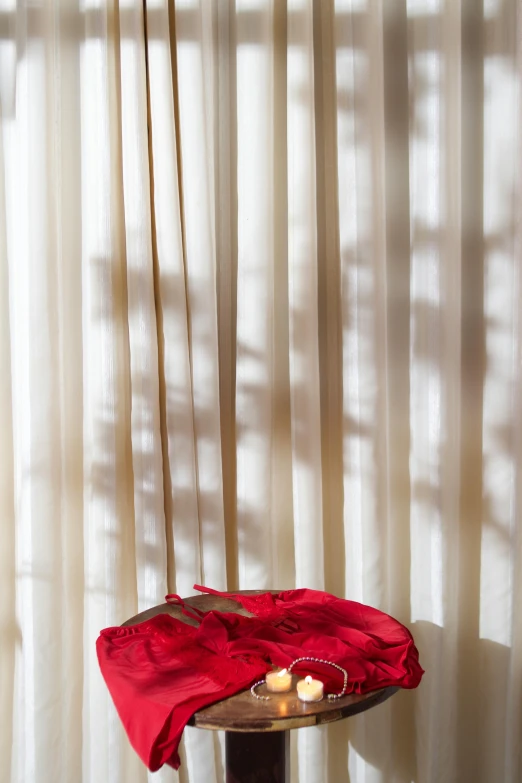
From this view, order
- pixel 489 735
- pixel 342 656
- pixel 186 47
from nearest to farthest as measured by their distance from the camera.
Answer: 1. pixel 342 656
2. pixel 186 47
3. pixel 489 735

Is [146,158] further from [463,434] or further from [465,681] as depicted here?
[465,681]

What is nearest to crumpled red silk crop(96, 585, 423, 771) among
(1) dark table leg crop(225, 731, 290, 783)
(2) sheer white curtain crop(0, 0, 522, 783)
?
(1) dark table leg crop(225, 731, 290, 783)

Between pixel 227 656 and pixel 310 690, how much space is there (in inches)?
9.1

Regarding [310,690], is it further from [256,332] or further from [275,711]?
[256,332]

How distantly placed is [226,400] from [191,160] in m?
0.69

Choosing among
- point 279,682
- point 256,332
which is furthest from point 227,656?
point 256,332

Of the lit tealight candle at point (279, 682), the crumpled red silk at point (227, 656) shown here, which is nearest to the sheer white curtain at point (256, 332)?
the crumpled red silk at point (227, 656)

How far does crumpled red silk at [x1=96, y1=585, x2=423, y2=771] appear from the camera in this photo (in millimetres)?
1437

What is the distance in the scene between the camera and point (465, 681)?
2279 millimetres

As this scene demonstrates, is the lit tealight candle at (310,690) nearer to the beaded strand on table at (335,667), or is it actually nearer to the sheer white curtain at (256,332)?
the beaded strand on table at (335,667)

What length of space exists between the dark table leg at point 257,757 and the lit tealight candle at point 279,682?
16 cm

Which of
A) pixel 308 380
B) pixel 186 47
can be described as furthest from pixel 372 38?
pixel 308 380

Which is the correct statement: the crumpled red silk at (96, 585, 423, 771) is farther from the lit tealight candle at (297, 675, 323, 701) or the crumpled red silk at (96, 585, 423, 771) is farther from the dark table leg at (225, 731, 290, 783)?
the dark table leg at (225, 731, 290, 783)

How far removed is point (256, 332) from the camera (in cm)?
214
